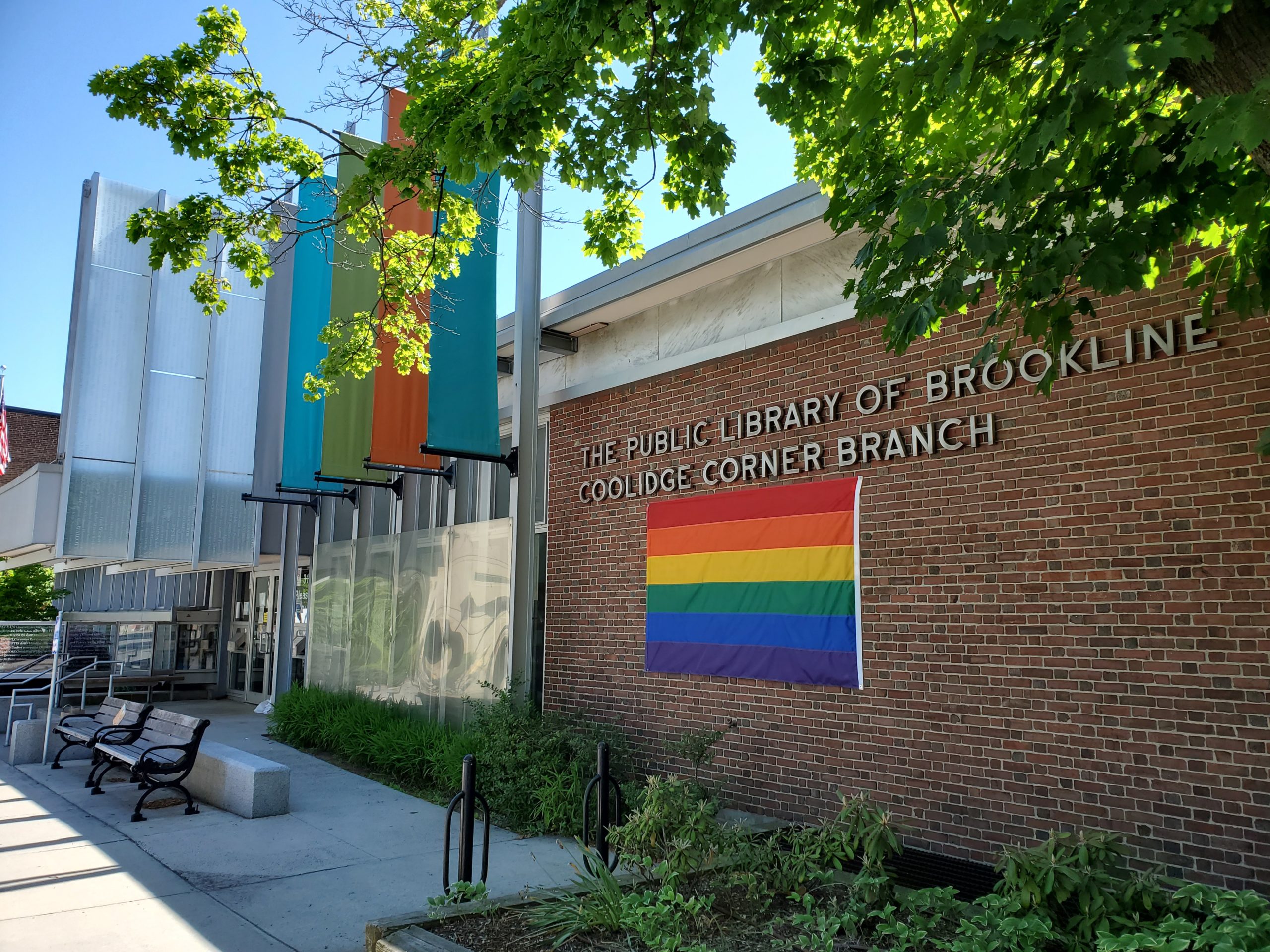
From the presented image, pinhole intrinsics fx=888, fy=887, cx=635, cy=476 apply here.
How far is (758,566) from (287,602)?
1179 cm

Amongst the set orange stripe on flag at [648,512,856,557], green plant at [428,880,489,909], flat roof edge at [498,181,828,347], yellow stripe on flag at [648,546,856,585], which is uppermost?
flat roof edge at [498,181,828,347]

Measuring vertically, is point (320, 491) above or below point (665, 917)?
above

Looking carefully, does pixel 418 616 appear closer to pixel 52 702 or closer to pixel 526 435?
pixel 526 435

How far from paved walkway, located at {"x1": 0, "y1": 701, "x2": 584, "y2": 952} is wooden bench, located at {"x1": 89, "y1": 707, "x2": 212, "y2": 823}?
235 millimetres

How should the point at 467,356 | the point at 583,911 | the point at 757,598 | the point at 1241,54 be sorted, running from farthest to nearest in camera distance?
the point at 467,356 → the point at 757,598 → the point at 583,911 → the point at 1241,54

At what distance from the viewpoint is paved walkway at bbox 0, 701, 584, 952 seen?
5531 mm

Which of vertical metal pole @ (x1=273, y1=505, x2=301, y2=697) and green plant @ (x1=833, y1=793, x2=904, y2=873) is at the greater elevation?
vertical metal pole @ (x1=273, y1=505, x2=301, y2=697)

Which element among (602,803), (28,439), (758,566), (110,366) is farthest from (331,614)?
(28,439)

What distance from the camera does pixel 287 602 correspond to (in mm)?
17078

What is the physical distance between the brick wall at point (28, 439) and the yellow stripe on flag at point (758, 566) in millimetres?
34101

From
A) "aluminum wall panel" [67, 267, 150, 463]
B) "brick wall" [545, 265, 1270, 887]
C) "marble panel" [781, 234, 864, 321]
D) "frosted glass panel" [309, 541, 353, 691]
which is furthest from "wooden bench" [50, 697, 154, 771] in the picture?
"marble panel" [781, 234, 864, 321]

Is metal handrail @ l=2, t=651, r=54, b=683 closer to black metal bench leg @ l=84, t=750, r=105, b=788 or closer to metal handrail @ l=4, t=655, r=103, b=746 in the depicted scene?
metal handrail @ l=4, t=655, r=103, b=746

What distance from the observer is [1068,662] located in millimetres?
6145

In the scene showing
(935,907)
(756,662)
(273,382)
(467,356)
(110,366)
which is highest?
(273,382)
